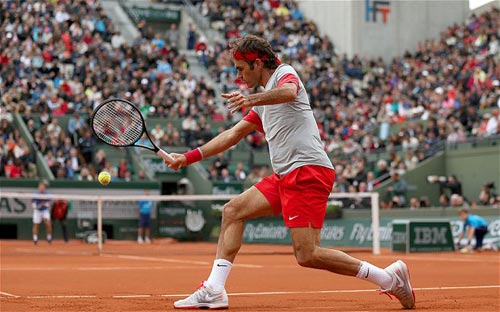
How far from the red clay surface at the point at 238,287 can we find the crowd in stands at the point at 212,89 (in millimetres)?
11814

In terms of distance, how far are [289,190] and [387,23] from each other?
37976 mm

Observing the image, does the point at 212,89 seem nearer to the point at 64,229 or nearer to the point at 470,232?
the point at 64,229

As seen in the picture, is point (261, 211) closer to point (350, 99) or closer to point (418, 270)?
point (418, 270)

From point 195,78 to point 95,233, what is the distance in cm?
1252

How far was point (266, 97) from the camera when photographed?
6910mm

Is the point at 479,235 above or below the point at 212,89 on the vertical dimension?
below

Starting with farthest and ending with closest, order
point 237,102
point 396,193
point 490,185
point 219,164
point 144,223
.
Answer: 1. point 219,164
2. point 396,193
3. point 144,223
4. point 490,185
5. point 237,102

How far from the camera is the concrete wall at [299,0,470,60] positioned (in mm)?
43719

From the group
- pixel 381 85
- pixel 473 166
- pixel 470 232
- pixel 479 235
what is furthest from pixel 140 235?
pixel 381 85


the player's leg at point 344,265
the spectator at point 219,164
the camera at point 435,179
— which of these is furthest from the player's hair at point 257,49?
the spectator at point 219,164

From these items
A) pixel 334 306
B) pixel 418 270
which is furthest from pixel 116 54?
pixel 334 306

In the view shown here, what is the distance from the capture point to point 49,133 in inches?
1169

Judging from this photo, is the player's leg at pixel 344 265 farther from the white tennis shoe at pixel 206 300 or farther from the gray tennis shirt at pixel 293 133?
the white tennis shoe at pixel 206 300

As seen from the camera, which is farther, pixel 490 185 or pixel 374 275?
pixel 490 185
